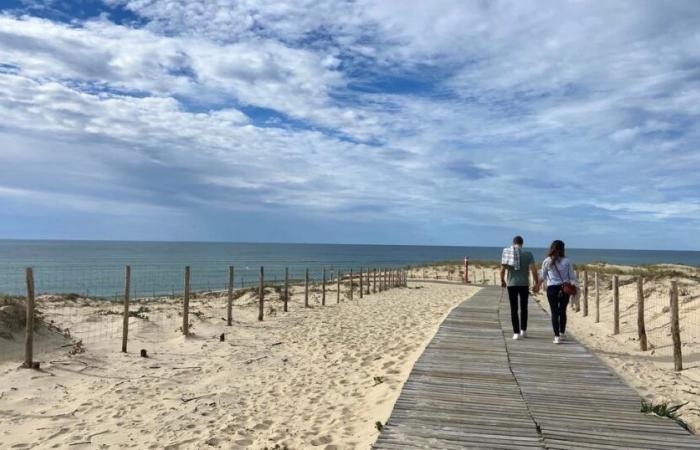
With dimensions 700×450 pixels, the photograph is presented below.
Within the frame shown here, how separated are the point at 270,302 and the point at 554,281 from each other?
13243 millimetres

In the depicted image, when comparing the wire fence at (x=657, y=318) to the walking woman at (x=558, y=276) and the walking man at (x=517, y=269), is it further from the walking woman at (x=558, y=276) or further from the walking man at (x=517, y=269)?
the walking man at (x=517, y=269)

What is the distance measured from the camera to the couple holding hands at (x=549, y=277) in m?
8.57

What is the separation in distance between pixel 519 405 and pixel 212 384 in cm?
471

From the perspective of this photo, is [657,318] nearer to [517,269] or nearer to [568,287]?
[568,287]

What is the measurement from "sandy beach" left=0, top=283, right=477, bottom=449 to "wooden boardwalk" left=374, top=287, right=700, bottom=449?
571 mm

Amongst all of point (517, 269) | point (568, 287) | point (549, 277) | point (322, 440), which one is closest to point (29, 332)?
point (322, 440)

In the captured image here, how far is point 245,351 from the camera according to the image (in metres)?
10.7

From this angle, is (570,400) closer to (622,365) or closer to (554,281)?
(554,281)

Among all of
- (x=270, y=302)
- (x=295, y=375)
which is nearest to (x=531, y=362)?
(x=295, y=375)

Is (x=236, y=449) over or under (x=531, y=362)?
under

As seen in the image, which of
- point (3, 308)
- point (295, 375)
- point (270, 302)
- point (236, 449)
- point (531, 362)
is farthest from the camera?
point (270, 302)

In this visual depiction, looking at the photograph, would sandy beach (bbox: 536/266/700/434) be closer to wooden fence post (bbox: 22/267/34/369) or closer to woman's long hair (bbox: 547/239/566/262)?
woman's long hair (bbox: 547/239/566/262)

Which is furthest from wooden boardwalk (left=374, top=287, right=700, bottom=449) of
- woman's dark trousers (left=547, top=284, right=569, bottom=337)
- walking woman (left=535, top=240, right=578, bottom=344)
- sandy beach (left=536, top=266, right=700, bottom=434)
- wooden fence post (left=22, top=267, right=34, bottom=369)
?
wooden fence post (left=22, top=267, right=34, bottom=369)

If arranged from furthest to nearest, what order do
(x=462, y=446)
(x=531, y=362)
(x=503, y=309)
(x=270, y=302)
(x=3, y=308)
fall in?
(x=270, y=302) → (x=503, y=309) → (x=3, y=308) → (x=531, y=362) → (x=462, y=446)
